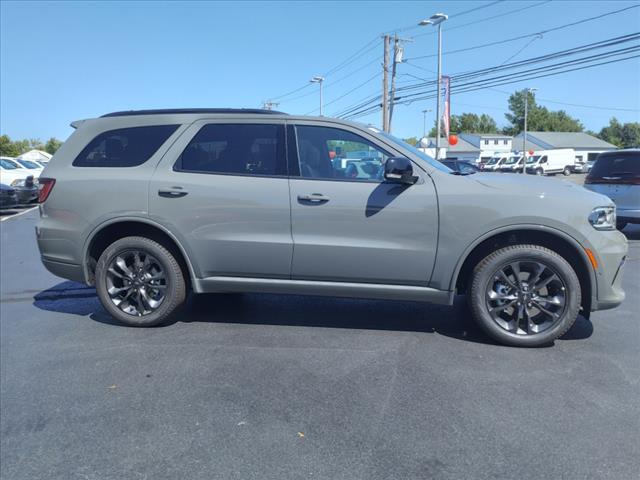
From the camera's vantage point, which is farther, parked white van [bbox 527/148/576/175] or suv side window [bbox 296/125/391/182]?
parked white van [bbox 527/148/576/175]

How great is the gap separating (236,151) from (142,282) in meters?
1.48

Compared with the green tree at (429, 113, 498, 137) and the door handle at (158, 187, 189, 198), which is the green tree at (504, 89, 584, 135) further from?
the door handle at (158, 187, 189, 198)

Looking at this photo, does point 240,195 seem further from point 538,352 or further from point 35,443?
point 538,352

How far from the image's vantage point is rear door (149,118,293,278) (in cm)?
436

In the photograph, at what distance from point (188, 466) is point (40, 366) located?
199 cm

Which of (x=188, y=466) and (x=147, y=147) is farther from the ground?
(x=147, y=147)

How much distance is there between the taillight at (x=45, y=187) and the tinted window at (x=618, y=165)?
9.51 m

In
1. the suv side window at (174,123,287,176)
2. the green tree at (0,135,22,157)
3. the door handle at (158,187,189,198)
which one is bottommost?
the door handle at (158,187,189,198)

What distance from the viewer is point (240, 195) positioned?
14.4 feet

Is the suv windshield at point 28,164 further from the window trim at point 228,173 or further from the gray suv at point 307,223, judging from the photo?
the window trim at point 228,173

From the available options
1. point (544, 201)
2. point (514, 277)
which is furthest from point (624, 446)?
point (544, 201)

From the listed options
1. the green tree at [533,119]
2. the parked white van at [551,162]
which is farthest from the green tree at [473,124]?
the parked white van at [551,162]

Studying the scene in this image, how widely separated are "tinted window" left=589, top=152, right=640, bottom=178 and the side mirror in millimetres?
7368

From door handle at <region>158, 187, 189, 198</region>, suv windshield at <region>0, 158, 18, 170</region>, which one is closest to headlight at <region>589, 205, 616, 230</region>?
door handle at <region>158, 187, 189, 198</region>
